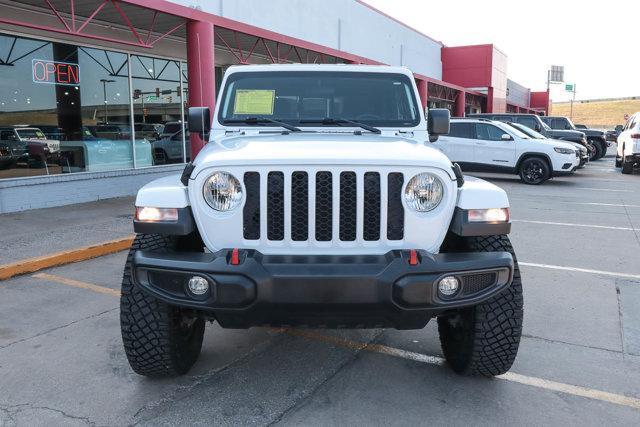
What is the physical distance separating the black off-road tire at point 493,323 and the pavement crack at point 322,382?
0.77m

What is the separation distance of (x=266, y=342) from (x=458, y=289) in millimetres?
1662

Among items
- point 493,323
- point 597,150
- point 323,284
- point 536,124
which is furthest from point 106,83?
point 597,150

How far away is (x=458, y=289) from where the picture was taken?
2689 millimetres

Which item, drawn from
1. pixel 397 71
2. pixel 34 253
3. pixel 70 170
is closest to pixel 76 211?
pixel 70 170

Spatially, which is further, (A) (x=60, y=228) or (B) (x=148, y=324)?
(A) (x=60, y=228)

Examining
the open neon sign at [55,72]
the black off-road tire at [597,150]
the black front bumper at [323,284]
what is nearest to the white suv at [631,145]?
the black off-road tire at [597,150]

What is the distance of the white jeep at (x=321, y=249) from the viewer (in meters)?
2.59

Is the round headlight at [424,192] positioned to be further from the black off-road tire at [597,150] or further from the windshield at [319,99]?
the black off-road tire at [597,150]

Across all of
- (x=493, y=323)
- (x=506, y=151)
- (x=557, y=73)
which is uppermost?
(x=557, y=73)

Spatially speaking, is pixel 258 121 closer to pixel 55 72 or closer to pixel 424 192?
pixel 424 192

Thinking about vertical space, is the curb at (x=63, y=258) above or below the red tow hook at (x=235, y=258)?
below

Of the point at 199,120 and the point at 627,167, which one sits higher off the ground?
the point at 199,120

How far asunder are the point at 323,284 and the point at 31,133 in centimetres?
923

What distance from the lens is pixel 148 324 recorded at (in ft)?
9.79
